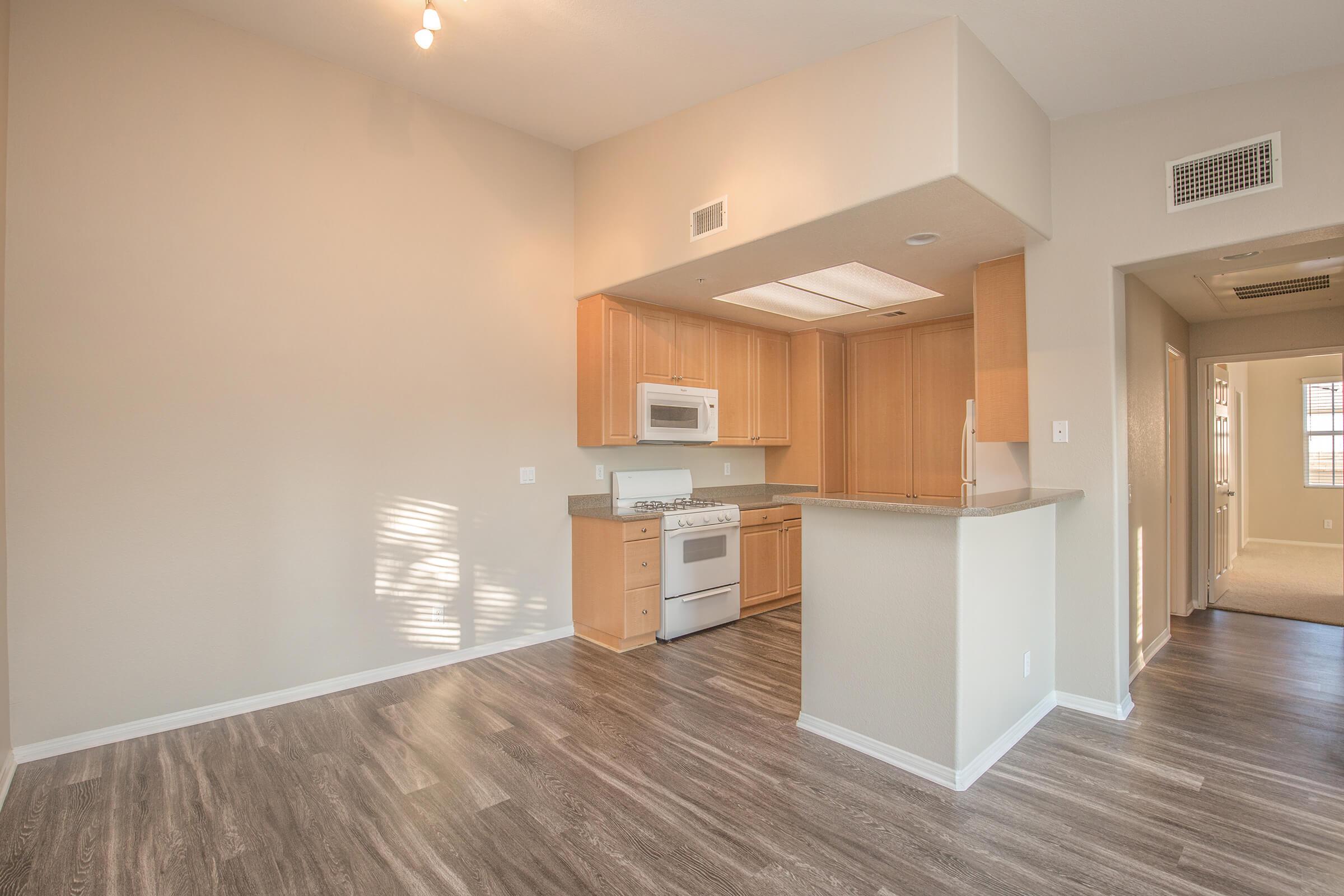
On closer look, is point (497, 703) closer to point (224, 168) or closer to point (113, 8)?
point (224, 168)

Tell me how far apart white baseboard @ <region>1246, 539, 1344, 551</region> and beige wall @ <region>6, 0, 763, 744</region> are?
9.25m

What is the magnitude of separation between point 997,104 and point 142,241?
3.88 metres

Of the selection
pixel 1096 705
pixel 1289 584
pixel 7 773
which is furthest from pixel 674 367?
pixel 1289 584

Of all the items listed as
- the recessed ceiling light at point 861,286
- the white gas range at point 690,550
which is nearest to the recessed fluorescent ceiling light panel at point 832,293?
the recessed ceiling light at point 861,286

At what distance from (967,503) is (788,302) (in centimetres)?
247

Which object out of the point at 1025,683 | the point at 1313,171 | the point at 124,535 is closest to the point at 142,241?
the point at 124,535

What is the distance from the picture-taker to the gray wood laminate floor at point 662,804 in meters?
1.97

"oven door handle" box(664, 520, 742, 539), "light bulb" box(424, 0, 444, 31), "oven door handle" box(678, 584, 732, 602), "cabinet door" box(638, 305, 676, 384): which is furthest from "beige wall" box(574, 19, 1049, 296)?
"oven door handle" box(678, 584, 732, 602)

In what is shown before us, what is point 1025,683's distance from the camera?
3002 mm

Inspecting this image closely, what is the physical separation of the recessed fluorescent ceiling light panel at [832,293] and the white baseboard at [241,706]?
9.28 feet

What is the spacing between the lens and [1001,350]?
3617mm

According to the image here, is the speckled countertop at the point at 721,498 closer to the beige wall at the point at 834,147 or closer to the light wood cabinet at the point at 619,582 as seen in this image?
the light wood cabinet at the point at 619,582

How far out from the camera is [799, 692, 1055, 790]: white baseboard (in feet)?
8.13

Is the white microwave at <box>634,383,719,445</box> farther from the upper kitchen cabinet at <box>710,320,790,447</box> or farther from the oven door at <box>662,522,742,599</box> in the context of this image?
the oven door at <box>662,522,742,599</box>
